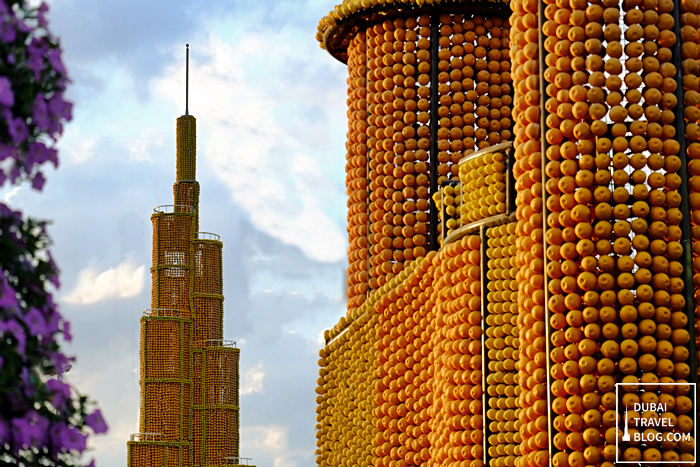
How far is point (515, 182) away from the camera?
1227 centimetres

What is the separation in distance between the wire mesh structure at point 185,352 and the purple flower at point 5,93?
100ft

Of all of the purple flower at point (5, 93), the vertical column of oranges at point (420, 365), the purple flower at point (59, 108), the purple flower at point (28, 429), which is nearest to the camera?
the purple flower at point (5, 93)

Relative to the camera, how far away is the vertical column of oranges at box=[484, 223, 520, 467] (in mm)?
12102

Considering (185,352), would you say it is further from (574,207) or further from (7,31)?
(7,31)

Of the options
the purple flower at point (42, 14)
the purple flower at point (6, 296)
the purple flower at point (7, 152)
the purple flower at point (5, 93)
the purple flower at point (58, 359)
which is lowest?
the purple flower at point (58, 359)

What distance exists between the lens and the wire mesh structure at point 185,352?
114 feet

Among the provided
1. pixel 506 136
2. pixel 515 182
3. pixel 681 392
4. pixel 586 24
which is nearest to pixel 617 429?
pixel 681 392

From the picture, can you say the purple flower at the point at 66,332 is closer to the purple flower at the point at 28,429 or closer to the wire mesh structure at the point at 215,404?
the purple flower at the point at 28,429

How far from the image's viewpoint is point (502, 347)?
1239cm

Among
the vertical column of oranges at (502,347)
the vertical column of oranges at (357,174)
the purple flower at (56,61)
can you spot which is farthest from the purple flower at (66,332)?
the vertical column of oranges at (357,174)

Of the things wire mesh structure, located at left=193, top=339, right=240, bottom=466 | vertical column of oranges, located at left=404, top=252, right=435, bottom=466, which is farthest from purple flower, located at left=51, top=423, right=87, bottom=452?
wire mesh structure, located at left=193, top=339, right=240, bottom=466

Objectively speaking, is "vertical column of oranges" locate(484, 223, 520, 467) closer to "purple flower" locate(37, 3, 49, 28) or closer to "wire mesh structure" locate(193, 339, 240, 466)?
"purple flower" locate(37, 3, 49, 28)

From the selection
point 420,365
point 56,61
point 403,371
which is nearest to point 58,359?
point 56,61

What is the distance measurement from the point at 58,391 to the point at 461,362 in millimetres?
8444
